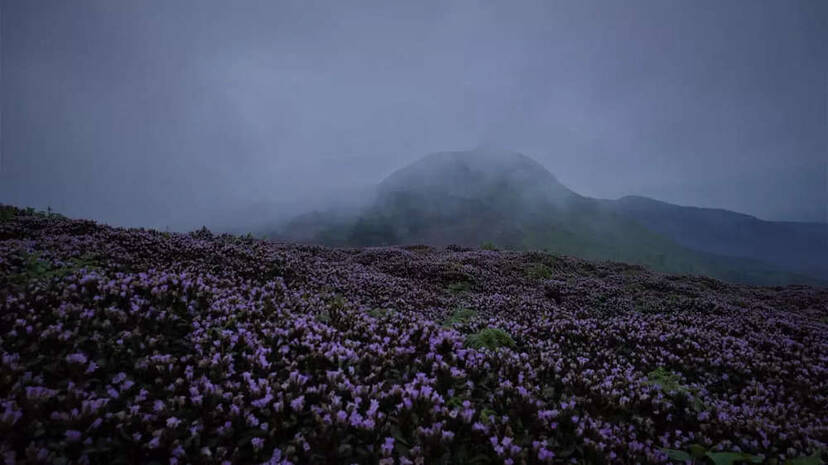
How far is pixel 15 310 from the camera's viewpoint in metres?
4.12

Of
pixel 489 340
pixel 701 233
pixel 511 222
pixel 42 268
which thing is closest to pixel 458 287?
pixel 489 340

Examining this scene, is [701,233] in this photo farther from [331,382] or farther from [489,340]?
[331,382]

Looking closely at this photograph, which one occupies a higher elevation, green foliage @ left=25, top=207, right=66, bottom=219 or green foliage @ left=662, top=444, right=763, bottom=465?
green foliage @ left=25, top=207, right=66, bottom=219

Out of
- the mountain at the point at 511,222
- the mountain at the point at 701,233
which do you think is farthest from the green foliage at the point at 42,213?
the mountain at the point at 701,233

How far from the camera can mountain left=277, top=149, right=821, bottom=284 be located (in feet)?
356

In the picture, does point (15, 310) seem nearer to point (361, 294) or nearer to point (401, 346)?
point (401, 346)

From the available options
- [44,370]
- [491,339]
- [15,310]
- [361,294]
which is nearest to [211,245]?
[361,294]

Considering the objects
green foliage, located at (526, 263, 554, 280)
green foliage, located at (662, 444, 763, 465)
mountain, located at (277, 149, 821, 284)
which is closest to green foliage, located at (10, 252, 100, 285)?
green foliage, located at (662, 444, 763, 465)

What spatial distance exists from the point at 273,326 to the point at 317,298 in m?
1.88

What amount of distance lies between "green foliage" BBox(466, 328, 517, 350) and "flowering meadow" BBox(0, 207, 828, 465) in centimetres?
4

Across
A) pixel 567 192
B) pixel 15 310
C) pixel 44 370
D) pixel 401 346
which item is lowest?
pixel 401 346

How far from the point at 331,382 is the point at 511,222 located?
122 metres

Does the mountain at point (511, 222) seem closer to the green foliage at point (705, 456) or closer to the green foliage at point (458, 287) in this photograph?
the green foliage at point (458, 287)

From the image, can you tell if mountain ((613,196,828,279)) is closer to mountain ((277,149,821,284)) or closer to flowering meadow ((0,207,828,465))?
mountain ((277,149,821,284))
